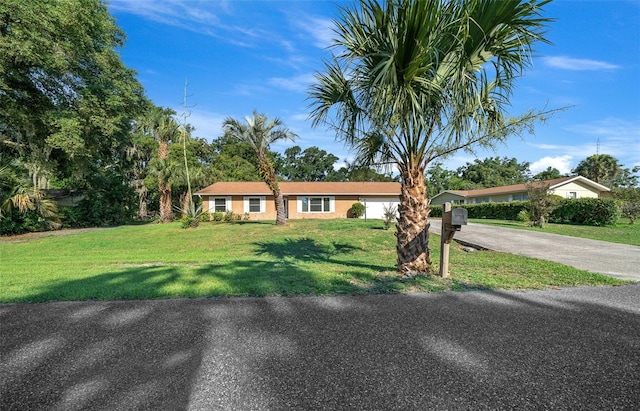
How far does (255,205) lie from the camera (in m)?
25.6

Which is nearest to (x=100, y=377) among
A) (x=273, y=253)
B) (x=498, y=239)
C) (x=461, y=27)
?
(x=461, y=27)

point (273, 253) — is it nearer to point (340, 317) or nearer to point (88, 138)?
point (340, 317)

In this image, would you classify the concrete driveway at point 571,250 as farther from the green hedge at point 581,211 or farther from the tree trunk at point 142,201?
the tree trunk at point 142,201

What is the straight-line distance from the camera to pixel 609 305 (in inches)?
153

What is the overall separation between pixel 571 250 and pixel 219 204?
22469 millimetres

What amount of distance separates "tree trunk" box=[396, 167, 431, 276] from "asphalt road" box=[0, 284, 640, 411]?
1726 mm

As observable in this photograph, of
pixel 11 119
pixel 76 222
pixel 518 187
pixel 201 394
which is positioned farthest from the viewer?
pixel 518 187

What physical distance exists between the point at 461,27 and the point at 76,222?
2372 centimetres

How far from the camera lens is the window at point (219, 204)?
82.3 feet

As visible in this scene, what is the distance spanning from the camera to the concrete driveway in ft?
21.2

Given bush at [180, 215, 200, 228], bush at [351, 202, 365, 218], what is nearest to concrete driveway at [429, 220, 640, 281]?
bush at [351, 202, 365, 218]

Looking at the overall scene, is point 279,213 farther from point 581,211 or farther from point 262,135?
point 581,211

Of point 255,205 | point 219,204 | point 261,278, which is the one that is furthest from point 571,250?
point 219,204

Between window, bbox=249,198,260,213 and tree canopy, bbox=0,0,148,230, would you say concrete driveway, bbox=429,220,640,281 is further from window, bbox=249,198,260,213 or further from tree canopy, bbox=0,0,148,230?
tree canopy, bbox=0,0,148,230
